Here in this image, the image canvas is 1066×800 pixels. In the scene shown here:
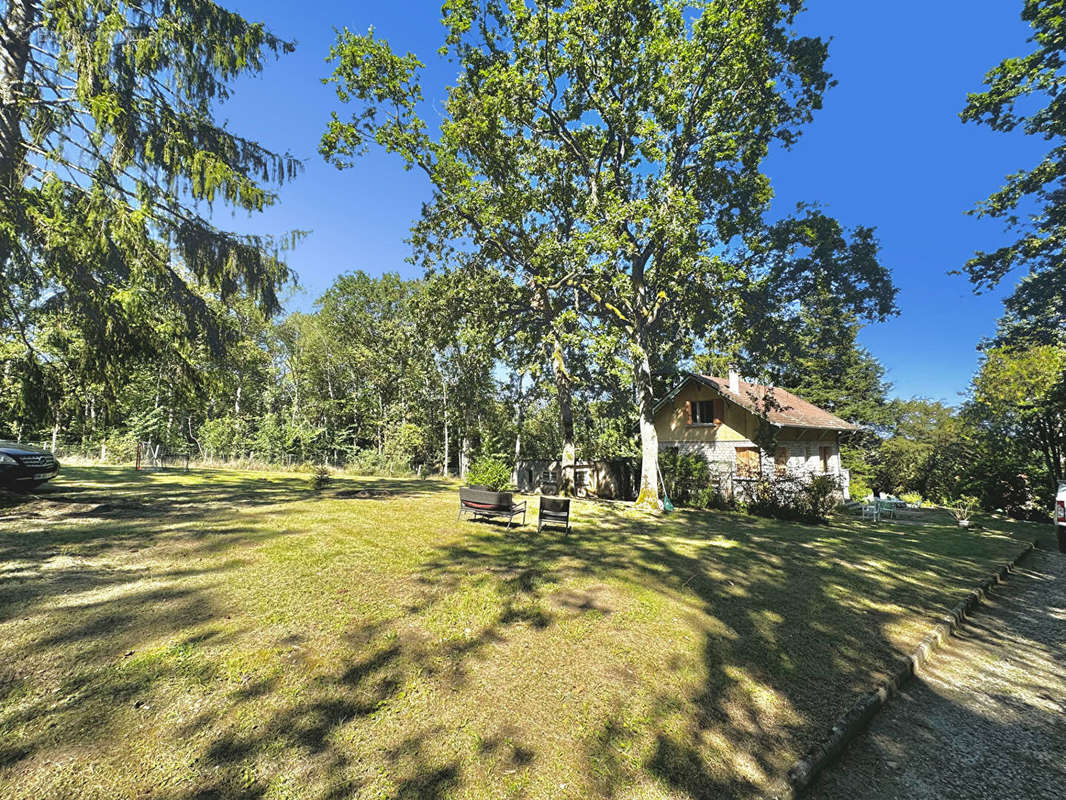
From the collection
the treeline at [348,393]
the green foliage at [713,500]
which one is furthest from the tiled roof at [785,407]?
the treeline at [348,393]

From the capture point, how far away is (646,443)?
1644 centimetres

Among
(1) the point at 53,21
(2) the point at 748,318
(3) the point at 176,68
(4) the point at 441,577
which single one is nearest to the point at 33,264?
(1) the point at 53,21

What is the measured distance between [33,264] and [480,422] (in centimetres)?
2797

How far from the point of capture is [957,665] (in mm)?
5043

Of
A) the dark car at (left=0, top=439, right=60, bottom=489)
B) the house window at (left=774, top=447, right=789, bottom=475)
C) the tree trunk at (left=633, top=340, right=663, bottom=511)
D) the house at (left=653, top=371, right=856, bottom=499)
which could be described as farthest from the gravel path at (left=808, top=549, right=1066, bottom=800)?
the dark car at (left=0, top=439, right=60, bottom=489)

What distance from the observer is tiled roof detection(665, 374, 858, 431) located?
64.4ft

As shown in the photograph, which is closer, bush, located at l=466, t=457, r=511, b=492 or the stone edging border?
the stone edging border

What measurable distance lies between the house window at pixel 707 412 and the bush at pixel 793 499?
6012mm

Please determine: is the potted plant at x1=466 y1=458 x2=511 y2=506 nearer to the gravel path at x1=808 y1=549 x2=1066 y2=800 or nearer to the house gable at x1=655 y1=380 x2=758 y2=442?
the gravel path at x1=808 y1=549 x2=1066 y2=800

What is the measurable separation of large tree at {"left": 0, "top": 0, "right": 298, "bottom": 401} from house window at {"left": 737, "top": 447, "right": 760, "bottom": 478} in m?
20.8

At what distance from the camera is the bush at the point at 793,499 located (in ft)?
48.0

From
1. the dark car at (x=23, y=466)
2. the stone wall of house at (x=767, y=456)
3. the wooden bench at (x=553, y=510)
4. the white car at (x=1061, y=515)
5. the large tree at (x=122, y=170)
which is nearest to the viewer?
the large tree at (x=122, y=170)

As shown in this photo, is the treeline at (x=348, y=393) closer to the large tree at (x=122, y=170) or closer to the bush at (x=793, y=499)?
the large tree at (x=122, y=170)

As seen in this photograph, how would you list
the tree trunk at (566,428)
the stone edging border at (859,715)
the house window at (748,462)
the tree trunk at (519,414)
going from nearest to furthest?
the stone edging border at (859,715) → the house window at (748,462) → the tree trunk at (566,428) → the tree trunk at (519,414)
